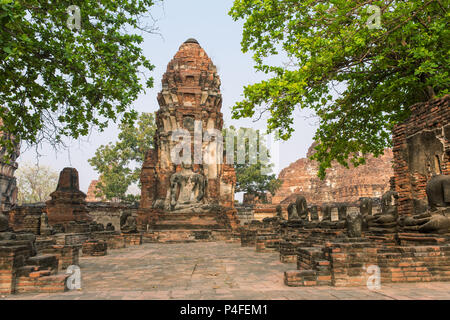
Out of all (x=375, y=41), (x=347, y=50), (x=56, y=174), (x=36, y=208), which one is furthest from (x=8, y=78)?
(x=56, y=174)

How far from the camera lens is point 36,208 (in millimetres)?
18172

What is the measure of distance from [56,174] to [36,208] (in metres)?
38.3

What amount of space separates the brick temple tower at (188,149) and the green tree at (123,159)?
32.4ft

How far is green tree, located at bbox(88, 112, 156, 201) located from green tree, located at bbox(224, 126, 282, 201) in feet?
26.7

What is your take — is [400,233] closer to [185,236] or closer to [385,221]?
[385,221]

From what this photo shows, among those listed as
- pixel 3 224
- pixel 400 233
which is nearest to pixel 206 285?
pixel 3 224

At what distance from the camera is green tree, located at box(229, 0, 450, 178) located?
8883mm

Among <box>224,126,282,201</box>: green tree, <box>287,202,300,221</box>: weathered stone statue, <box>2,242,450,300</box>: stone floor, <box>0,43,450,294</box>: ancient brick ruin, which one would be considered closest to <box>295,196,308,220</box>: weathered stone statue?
<box>0,43,450,294</box>: ancient brick ruin

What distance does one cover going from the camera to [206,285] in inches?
205

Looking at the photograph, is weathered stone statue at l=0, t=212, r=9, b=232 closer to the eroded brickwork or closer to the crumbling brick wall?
the crumbling brick wall

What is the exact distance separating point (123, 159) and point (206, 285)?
2968cm

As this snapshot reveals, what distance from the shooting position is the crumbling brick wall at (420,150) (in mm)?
8945

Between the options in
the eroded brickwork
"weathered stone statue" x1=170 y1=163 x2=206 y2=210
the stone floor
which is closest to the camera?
the stone floor
